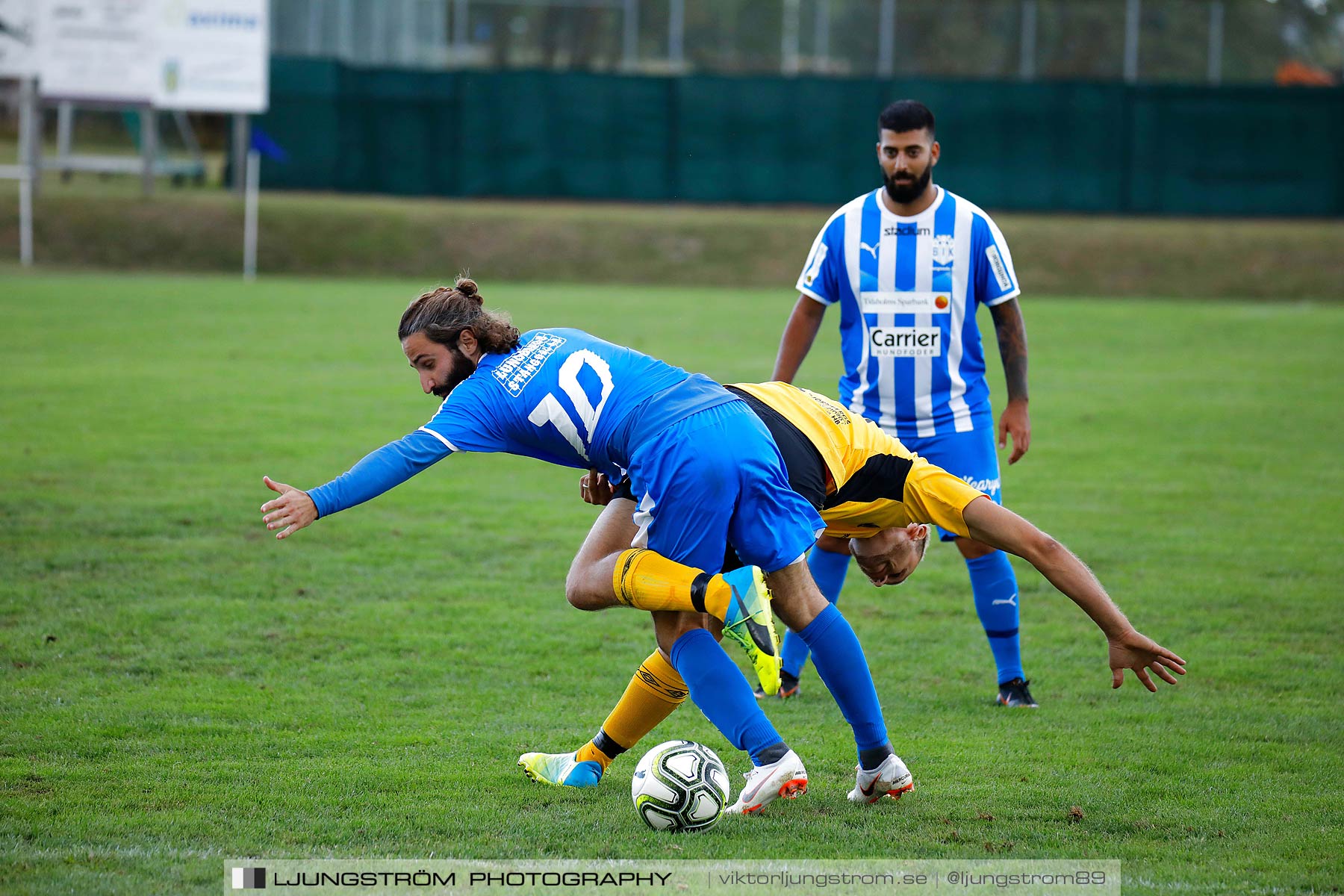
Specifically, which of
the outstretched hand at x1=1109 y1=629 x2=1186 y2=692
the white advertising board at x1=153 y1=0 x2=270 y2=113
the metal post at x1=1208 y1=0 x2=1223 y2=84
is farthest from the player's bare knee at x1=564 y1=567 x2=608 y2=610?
the metal post at x1=1208 y1=0 x2=1223 y2=84

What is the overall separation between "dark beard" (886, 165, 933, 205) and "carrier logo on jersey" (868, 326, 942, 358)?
1.68 ft

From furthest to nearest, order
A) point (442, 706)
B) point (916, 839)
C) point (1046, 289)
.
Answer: point (1046, 289) < point (442, 706) < point (916, 839)

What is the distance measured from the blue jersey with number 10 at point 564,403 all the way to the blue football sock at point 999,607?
5.96 ft

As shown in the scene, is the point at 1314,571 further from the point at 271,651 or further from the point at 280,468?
the point at 280,468

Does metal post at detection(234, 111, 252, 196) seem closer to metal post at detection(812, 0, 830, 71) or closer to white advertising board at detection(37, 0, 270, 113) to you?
white advertising board at detection(37, 0, 270, 113)

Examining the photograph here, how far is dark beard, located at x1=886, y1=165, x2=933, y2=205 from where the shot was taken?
5348 mm

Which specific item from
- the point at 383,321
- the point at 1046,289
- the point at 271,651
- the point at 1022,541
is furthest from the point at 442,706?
the point at 1046,289

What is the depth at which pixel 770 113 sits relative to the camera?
28.1m

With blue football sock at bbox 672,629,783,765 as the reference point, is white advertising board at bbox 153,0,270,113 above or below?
above

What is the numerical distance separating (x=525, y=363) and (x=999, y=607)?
7.78ft

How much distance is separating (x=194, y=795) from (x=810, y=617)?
6.34 feet

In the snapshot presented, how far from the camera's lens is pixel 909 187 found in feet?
17.6

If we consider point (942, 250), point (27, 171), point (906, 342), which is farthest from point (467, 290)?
point (27, 171)

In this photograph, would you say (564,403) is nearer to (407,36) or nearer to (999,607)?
(999,607)
